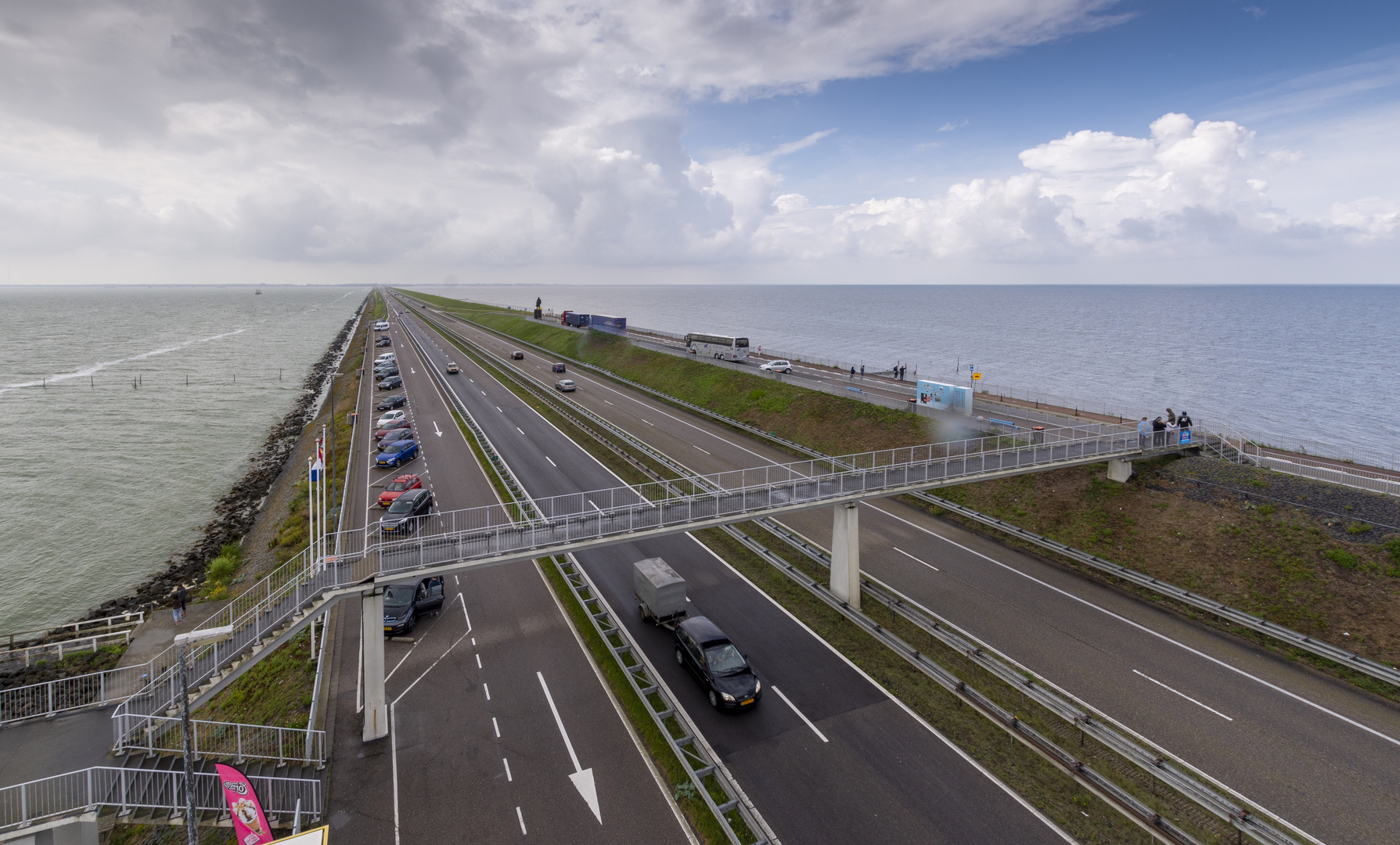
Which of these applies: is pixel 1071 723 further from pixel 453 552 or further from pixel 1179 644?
pixel 453 552

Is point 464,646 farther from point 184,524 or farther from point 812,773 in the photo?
point 184,524

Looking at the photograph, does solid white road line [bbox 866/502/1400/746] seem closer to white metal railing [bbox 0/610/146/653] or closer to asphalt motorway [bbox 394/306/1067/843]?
asphalt motorway [bbox 394/306/1067/843]

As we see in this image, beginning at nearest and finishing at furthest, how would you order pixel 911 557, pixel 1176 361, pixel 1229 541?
pixel 1229 541
pixel 911 557
pixel 1176 361

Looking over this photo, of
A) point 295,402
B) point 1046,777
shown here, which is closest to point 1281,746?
point 1046,777

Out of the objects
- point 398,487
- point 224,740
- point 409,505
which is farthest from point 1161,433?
point 398,487

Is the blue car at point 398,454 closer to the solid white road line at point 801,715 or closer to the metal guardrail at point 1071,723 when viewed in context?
the metal guardrail at point 1071,723

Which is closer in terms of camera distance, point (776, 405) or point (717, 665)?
point (717, 665)
